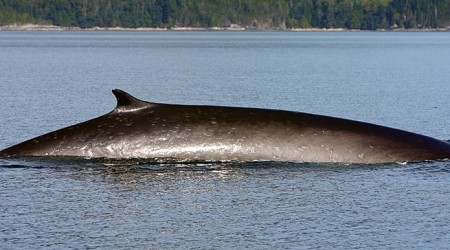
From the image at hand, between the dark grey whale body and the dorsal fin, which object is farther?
the dorsal fin

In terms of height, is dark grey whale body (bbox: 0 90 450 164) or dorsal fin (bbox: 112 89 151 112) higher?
dorsal fin (bbox: 112 89 151 112)

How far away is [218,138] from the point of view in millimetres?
15742

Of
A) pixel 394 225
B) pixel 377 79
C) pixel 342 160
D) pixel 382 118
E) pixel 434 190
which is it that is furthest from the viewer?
pixel 377 79

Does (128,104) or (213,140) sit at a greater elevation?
(128,104)

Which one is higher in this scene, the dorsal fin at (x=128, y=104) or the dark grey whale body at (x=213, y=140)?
the dorsal fin at (x=128, y=104)

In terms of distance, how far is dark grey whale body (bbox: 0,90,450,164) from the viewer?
1570cm

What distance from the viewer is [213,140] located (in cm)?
1577

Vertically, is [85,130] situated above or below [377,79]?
above

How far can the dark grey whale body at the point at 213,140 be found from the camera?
51.5ft

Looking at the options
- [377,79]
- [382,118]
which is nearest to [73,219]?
[382,118]

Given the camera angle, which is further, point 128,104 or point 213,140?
point 128,104

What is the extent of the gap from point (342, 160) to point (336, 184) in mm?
1288

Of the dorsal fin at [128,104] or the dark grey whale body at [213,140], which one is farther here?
the dorsal fin at [128,104]

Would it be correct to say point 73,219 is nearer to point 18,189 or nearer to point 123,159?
point 18,189
